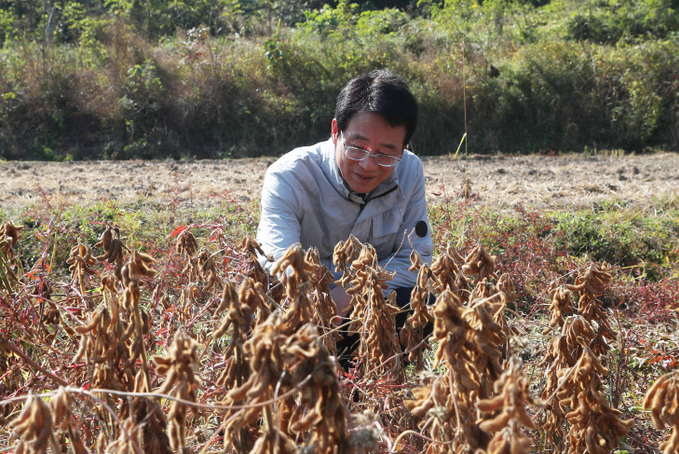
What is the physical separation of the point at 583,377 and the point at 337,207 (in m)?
1.64

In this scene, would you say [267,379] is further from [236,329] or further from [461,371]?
[461,371]

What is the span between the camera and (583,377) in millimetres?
1206

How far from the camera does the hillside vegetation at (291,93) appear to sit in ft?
41.2

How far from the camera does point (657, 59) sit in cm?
1311

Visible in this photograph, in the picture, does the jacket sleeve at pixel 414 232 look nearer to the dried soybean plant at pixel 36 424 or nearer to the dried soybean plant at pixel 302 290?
the dried soybean plant at pixel 302 290

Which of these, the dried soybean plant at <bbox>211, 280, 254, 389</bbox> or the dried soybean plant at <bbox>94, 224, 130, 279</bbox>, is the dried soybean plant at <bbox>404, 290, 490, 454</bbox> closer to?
the dried soybean plant at <bbox>211, 280, 254, 389</bbox>

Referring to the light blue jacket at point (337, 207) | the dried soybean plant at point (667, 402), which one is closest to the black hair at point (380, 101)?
the light blue jacket at point (337, 207)

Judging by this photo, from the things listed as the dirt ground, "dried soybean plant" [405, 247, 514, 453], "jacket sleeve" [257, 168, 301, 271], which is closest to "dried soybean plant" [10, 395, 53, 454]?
"dried soybean plant" [405, 247, 514, 453]

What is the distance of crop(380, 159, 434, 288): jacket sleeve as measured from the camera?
8.90 feet

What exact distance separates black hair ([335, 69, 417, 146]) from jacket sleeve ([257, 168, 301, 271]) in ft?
1.13

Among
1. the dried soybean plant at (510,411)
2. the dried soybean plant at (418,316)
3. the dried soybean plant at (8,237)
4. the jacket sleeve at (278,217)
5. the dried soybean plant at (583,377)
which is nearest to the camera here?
the dried soybean plant at (510,411)

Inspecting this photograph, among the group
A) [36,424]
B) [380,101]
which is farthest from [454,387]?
[380,101]

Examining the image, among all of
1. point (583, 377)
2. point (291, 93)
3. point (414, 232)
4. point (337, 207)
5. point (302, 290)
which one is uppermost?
point (302, 290)

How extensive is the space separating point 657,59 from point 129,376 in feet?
46.8
